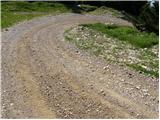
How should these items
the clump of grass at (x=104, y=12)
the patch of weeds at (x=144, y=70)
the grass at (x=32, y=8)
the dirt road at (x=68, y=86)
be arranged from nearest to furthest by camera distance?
the dirt road at (x=68, y=86) < the patch of weeds at (x=144, y=70) < the grass at (x=32, y=8) < the clump of grass at (x=104, y=12)

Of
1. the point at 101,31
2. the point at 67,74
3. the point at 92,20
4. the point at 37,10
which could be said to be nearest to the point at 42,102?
the point at 67,74

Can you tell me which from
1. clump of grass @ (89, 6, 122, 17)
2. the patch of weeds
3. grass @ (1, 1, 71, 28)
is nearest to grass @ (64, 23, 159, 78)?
the patch of weeds

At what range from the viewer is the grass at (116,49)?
30.6 m

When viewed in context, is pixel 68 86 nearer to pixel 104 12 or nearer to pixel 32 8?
pixel 104 12

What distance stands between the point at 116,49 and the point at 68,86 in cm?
1396

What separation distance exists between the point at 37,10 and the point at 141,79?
49.0 m

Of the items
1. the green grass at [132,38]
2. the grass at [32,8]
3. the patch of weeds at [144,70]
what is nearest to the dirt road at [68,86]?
the patch of weeds at [144,70]

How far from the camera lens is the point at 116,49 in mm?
36469

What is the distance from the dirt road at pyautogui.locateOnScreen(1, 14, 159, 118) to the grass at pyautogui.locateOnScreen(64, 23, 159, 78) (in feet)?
4.32

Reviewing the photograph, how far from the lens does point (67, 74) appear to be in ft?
85.4

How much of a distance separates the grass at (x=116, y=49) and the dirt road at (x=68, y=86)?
51.9 inches

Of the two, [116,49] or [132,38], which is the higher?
[116,49]

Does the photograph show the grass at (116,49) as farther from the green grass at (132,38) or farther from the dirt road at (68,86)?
the dirt road at (68,86)

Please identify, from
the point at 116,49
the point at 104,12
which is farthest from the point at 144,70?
the point at 104,12
